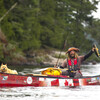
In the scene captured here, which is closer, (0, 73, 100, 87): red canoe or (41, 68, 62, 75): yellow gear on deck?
(0, 73, 100, 87): red canoe

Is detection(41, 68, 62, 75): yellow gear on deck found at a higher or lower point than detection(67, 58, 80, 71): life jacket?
lower

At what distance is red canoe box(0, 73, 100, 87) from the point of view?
13305 mm

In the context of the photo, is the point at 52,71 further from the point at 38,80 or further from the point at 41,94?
the point at 41,94

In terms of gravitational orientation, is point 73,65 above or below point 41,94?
above

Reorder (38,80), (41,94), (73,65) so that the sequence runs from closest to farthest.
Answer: (41,94) → (38,80) → (73,65)

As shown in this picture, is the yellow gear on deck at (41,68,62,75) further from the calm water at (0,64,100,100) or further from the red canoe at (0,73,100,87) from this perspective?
the calm water at (0,64,100,100)

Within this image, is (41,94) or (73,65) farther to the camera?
(73,65)

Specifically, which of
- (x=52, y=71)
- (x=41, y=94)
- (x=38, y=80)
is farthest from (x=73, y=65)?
(x=41, y=94)

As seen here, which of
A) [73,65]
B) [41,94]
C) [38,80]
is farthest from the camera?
[73,65]

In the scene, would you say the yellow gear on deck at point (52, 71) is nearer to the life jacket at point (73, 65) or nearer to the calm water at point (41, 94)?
the life jacket at point (73, 65)

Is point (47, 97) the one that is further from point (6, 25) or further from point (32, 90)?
point (6, 25)

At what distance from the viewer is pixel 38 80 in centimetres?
1383

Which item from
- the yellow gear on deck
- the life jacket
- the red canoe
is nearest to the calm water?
the red canoe

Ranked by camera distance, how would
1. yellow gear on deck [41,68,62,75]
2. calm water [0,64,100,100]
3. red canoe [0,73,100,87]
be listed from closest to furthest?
calm water [0,64,100,100], red canoe [0,73,100,87], yellow gear on deck [41,68,62,75]
